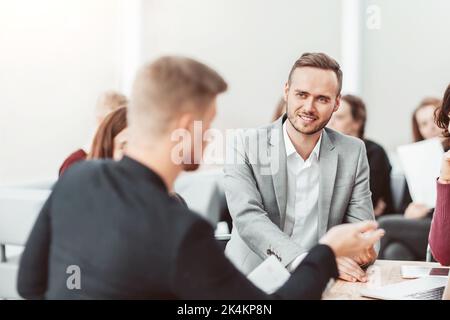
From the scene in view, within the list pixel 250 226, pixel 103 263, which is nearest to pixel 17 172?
pixel 250 226

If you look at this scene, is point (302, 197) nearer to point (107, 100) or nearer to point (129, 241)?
point (129, 241)

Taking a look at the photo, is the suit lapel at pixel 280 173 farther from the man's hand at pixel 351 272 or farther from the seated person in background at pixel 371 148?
the seated person in background at pixel 371 148

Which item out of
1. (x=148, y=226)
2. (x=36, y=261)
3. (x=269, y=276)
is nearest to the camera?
(x=148, y=226)

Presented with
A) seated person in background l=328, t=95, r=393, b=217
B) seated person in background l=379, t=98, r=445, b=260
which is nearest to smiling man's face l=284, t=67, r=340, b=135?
seated person in background l=328, t=95, r=393, b=217

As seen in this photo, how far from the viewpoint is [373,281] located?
1362mm

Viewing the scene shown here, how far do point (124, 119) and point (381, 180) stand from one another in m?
1.95

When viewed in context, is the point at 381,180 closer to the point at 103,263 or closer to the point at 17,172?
the point at 17,172

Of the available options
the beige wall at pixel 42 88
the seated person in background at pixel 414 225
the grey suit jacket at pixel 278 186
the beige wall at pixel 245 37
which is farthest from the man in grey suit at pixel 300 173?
the seated person in background at pixel 414 225

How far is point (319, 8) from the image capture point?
2945 mm

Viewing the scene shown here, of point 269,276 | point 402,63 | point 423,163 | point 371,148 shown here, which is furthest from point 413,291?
point 371,148

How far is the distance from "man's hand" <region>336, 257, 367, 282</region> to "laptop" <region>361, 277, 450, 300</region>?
8 centimetres

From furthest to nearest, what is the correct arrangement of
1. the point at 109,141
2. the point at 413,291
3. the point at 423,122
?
the point at 423,122, the point at 109,141, the point at 413,291

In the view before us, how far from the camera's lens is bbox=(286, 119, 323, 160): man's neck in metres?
1.64

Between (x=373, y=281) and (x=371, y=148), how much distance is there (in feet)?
5.78
